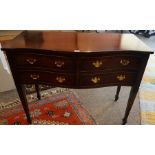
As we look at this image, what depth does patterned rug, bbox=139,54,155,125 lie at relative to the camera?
1.92 m

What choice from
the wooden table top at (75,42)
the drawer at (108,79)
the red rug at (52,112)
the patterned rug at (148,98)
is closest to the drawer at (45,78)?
the drawer at (108,79)

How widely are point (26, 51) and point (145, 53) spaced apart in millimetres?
911

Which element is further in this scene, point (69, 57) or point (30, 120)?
point (30, 120)

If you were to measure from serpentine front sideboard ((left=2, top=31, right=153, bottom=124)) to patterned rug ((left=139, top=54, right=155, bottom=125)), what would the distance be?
0.58m

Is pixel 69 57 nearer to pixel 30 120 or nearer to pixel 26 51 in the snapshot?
pixel 26 51

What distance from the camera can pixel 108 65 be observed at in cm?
134

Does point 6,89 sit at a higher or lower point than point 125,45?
lower

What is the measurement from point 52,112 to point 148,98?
128 centimetres

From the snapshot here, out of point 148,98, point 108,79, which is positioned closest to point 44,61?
point 108,79

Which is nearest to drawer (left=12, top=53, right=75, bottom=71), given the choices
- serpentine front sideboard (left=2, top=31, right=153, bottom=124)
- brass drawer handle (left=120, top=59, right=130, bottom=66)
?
serpentine front sideboard (left=2, top=31, right=153, bottom=124)

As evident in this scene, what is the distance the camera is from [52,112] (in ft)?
6.43

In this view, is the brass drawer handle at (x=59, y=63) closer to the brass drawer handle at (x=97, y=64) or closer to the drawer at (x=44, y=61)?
the drawer at (x=44, y=61)

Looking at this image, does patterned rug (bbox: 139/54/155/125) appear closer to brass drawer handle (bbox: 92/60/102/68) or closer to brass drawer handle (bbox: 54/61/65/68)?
brass drawer handle (bbox: 92/60/102/68)

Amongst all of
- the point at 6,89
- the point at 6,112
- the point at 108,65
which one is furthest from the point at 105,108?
the point at 6,89
